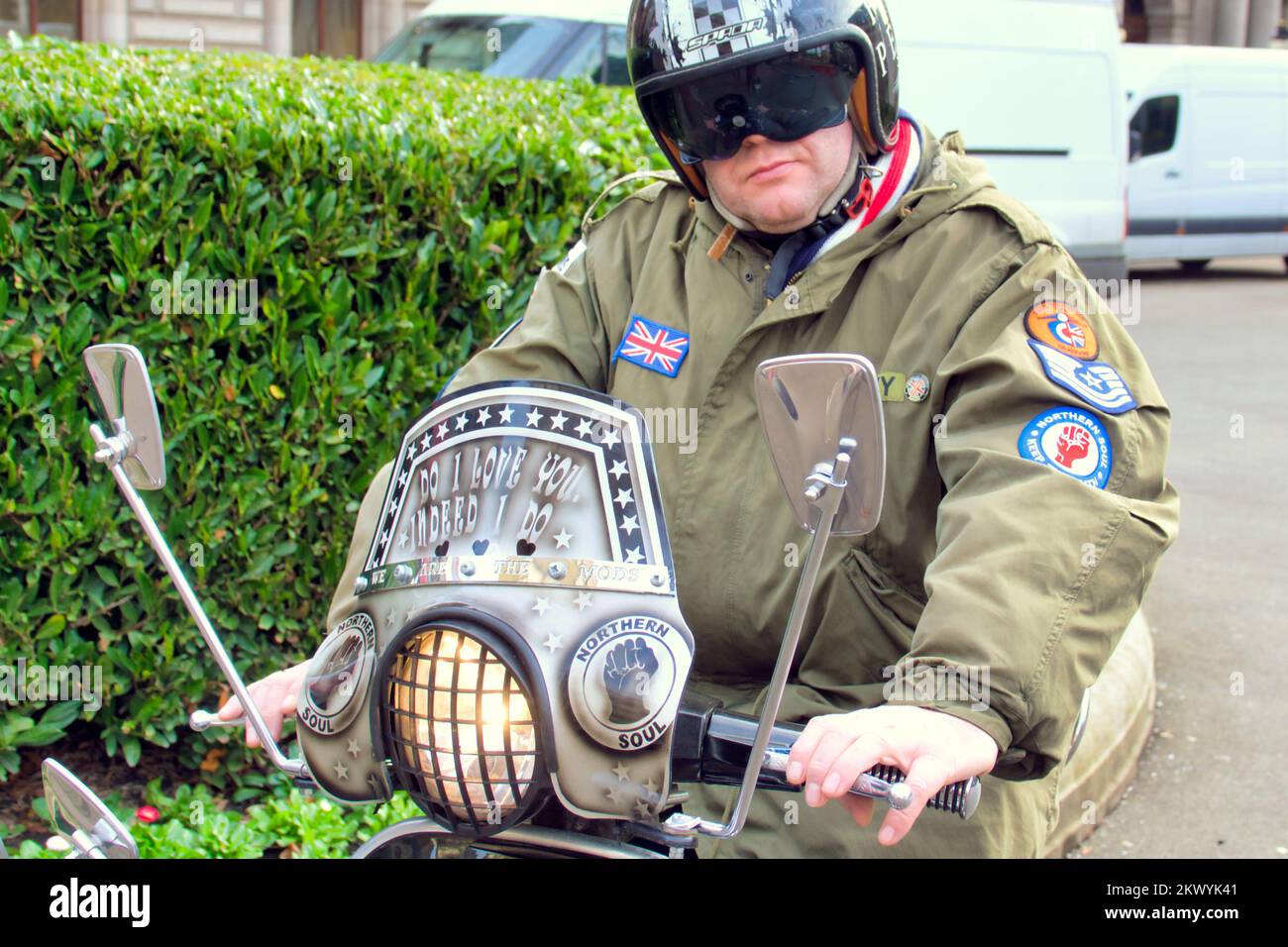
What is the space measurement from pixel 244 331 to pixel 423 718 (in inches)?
97.3

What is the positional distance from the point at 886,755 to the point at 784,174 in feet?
3.17

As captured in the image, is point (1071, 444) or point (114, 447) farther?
point (1071, 444)

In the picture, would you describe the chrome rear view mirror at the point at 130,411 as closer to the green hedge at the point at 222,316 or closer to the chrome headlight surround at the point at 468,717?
the chrome headlight surround at the point at 468,717

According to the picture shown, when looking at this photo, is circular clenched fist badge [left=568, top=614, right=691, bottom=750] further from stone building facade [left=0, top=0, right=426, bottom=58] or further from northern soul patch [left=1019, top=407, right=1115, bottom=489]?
stone building facade [left=0, top=0, right=426, bottom=58]

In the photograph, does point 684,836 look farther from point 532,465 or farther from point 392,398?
point 392,398

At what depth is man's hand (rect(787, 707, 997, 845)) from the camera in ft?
5.00

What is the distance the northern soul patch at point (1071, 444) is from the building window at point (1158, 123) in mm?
15079

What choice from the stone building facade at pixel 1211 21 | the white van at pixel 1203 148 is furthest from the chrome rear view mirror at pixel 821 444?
the stone building facade at pixel 1211 21

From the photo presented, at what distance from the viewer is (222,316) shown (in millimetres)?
3711

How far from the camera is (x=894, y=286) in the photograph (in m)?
2.21

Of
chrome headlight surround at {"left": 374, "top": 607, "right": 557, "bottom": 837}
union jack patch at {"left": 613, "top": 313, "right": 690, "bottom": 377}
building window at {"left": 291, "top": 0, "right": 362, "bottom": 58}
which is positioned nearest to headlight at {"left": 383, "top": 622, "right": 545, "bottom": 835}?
chrome headlight surround at {"left": 374, "top": 607, "right": 557, "bottom": 837}

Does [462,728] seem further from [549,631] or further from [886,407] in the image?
[886,407]
